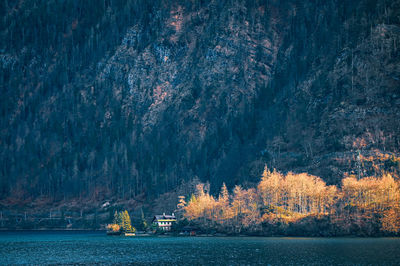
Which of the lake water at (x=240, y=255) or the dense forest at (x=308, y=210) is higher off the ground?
the dense forest at (x=308, y=210)

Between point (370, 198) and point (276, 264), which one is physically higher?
point (370, 198)

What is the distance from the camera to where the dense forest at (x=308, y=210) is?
15650 centimetres

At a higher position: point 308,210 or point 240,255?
point 308,210

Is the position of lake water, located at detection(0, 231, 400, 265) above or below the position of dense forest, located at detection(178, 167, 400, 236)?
below

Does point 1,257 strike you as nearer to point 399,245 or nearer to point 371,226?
point 399,245

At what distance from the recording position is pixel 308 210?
192m

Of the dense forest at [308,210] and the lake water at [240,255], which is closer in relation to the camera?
the lake water at [240,255]

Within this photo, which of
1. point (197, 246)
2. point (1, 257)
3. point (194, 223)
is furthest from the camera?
point (194, 223)

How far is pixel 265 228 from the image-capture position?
579 feet

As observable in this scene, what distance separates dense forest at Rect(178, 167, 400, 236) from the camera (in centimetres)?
15650

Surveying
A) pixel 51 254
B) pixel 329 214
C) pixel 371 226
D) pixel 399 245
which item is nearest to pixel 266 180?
pixel 329 214

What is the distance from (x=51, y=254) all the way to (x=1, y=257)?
11.5 metres

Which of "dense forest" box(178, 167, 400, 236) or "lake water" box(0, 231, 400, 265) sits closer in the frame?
"lake water" box(0, 231, 400, 265)

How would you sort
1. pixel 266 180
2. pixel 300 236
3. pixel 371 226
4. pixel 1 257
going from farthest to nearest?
1. pixel 266 180
2. pixel 300 236
3. pixel 371 226
4. pixel 1 257
